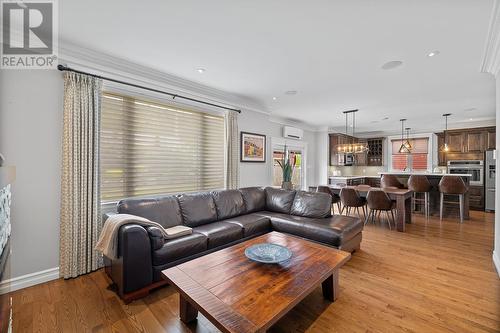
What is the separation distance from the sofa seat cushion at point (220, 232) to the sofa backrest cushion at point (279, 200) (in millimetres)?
1113

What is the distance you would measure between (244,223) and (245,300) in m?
1.80

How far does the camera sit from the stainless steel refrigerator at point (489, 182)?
5609mm

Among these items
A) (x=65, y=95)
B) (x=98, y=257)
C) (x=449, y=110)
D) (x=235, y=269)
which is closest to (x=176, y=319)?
(x=235, y=269)

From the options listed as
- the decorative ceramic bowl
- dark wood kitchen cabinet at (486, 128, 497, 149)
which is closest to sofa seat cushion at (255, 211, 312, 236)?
the decorative ceramic bowl

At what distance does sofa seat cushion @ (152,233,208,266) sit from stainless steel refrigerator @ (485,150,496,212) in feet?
24.3

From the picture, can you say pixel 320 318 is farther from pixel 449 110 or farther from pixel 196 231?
pixel 449 110

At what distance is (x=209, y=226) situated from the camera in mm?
3021

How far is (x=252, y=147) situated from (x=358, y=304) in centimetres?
352

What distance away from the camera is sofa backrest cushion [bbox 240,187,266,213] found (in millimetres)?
3924

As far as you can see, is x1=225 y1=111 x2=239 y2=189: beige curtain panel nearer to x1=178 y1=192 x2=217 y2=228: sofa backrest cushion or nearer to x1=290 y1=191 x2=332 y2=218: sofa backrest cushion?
x1=178 y1=192 x2=217 y2=228: sofa backrest cushion

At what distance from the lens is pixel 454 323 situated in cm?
177

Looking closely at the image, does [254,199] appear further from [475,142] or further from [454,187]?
[475,142]

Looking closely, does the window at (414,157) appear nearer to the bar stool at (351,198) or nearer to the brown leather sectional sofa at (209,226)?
the bar stool at (351,198)

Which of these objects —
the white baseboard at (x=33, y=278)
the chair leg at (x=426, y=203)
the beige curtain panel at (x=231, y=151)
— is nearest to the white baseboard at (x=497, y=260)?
the chair leg at (x=426, y=203)
